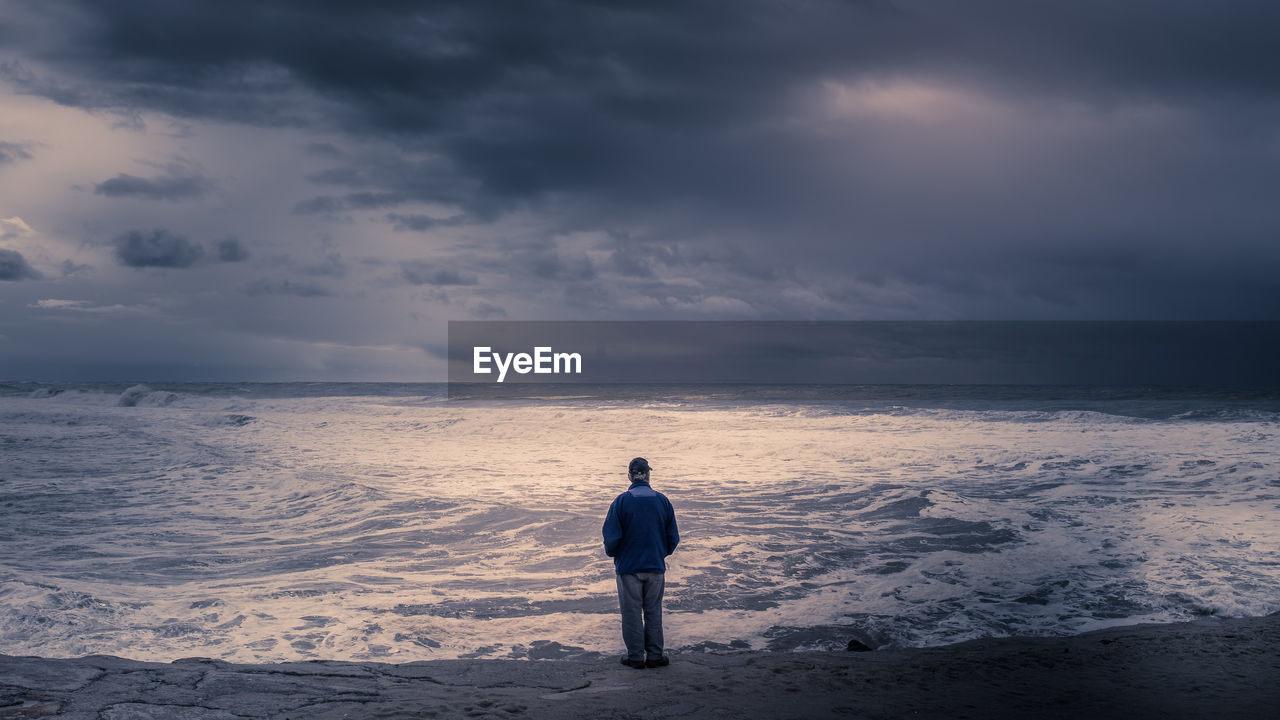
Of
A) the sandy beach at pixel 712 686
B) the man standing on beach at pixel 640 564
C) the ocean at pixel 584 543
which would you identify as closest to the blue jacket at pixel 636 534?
the man standing on beach at pixel 640 564

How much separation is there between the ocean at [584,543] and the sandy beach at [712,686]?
2.42 feet

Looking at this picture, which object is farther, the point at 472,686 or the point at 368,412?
the point at 368,412

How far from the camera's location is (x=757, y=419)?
38031mm

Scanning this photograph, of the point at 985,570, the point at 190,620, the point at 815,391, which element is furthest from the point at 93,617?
the point at 815,391

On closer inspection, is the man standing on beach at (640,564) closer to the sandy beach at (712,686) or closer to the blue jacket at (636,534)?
the blue jacket at (636,534)

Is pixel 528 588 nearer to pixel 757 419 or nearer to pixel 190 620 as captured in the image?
pixel 190 620

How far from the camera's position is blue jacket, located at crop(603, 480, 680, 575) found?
273 inches

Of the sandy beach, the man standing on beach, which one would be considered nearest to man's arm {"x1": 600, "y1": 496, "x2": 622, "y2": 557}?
the man standing on beach

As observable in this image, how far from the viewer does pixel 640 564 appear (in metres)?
6.93

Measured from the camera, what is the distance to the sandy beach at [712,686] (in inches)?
216

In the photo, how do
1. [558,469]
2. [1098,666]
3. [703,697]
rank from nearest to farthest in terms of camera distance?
[703,697]
[1098,666]
[558,469]

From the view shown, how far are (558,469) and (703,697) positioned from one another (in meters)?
14.5

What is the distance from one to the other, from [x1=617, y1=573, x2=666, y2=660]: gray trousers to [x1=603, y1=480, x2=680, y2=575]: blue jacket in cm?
9

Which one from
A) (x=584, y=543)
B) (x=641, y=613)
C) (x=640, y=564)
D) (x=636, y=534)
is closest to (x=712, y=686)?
(x=641, y=613)
